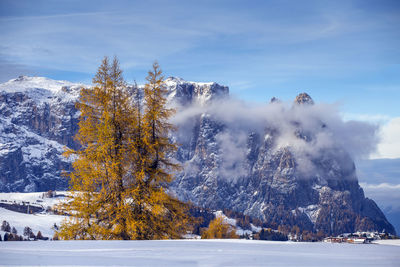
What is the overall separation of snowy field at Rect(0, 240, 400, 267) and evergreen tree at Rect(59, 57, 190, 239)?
938cm

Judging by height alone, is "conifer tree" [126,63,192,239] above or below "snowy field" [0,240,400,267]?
above

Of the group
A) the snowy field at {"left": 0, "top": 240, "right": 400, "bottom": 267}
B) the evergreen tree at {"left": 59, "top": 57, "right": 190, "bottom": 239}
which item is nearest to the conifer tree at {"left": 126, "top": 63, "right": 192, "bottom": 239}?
the evergreen tree at {"left": 59, "top": 57, "right": 190, "bottom": 239}

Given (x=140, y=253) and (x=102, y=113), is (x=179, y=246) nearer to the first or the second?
(x=140, y=253)

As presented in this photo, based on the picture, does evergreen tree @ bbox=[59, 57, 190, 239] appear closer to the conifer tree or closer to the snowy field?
the conifer tree

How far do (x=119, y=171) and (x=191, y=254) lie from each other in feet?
41.2

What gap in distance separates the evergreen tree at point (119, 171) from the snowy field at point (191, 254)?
30.8 feet

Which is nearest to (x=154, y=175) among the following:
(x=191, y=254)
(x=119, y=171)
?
(x=119, y=171)

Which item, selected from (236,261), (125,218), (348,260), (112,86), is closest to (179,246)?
(236,261)

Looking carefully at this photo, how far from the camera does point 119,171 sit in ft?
74.7

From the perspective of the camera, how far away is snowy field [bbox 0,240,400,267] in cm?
994

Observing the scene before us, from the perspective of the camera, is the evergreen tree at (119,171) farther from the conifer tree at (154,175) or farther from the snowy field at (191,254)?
the snowy field at (191,254)

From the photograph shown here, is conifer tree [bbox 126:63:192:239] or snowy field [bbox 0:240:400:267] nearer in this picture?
snowy field [bbox 0:240:400:267]

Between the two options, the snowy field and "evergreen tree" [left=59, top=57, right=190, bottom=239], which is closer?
the snowy field

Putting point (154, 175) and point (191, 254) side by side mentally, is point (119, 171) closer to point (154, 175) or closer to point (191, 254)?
point (154, 175)
